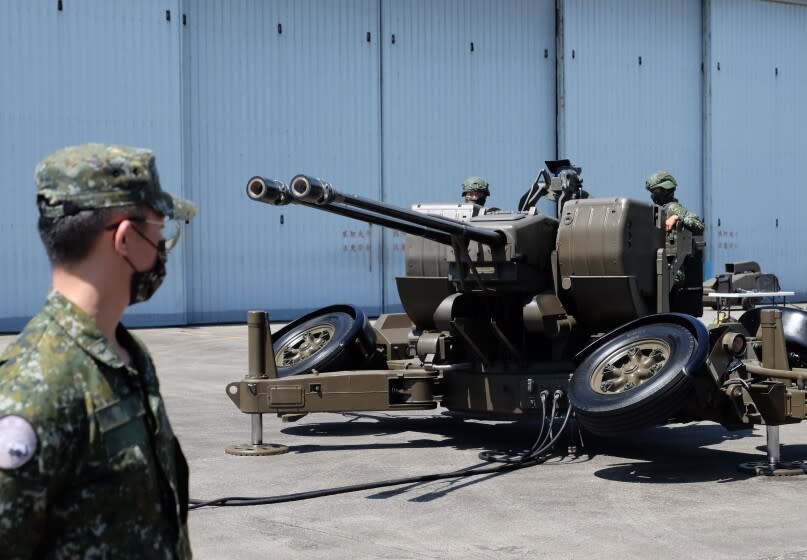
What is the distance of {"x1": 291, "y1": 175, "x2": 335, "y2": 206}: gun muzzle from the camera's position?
7500 millimetres

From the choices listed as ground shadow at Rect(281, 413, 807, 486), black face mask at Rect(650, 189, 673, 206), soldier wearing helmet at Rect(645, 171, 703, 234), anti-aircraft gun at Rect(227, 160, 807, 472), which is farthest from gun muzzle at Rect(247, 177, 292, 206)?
black face mask at Rect(650, 189, 673, 206)

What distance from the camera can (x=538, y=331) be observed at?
365 inches

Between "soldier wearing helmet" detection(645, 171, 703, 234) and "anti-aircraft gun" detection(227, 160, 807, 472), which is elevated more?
"soldier wearing helmet" detection(645, 171, 703, 234)

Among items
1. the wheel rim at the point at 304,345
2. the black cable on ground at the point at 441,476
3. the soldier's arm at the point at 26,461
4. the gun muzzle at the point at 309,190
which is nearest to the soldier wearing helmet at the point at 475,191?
the wheel rim at the point at 304,345

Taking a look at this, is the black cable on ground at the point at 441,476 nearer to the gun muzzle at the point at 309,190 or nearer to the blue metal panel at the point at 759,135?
the gun muzzle at the point at 309,190

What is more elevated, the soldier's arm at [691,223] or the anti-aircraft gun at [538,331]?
the soldier's arm at [691,223]

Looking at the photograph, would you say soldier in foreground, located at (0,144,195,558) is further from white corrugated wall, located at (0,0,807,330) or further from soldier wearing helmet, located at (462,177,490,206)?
white corrugated wall, located at (0,0,807,330)

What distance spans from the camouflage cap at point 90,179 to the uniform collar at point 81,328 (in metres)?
0.17

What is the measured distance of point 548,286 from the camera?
9.55 meters

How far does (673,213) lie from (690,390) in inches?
110

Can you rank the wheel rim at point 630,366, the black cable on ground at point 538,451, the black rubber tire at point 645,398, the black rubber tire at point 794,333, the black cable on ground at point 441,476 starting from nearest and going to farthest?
the black cable on ground at point 441,476 → the black rubber tire at point 645,398 → the wheel rim at point 630,366 → the black cable on ground at point 538,451 → the black rubber tire at point 794,333

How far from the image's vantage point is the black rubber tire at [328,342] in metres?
10.1

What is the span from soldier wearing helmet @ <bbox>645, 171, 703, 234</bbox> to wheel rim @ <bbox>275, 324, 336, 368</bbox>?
2.87 m

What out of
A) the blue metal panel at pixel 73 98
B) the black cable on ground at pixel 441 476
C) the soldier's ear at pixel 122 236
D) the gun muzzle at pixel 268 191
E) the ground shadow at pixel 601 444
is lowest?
the ground shadow at pixel 601 444
